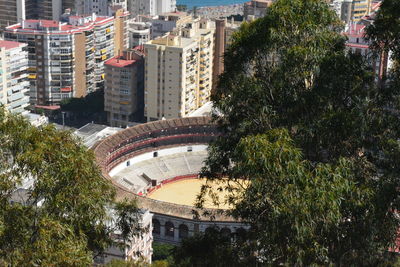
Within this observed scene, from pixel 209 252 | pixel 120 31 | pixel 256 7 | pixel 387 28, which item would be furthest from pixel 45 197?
pixel 256 7

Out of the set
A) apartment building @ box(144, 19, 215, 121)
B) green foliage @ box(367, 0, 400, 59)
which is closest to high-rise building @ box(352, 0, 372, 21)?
apartment building @ box(144, 19, 215, 121)

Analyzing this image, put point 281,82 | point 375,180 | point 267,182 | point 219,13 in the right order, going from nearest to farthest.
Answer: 1. point 267,182
2. point 375,180
3. point 281,82
4. point 219,13

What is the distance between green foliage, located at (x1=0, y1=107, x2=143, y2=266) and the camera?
490 inches

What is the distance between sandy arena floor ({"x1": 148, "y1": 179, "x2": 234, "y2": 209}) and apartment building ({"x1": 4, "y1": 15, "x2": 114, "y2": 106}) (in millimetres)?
16326

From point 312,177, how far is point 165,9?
71241 mm

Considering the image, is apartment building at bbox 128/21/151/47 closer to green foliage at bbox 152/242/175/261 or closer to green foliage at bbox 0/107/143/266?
green foliage at bbox 152/242/175/261

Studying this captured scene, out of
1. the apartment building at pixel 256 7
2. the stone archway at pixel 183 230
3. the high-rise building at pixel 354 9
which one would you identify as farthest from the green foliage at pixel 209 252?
the high-rise building at pixel 354 9

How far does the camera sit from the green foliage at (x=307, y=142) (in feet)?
41.6

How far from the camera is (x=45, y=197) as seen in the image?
13.0m

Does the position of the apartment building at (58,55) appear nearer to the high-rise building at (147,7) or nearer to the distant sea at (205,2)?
the high-rise building at (147,7)

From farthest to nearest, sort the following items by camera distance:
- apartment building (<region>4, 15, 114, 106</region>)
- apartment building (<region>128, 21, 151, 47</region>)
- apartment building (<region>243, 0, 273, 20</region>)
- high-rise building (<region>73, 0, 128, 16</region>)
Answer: apartment building (<region>243, 0, 273, 20</region>) → high-rise building (<region>73, 0, 128, 16</region>) → apartment building (<region>128, 21, 151, 47</region>) → apartment building (<region>4, 15, 114, 106</region>)

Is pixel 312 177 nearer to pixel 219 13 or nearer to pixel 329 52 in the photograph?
pixel 329 52

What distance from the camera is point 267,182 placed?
12742 millimetres

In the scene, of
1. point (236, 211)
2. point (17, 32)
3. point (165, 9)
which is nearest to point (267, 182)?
point (236, 211)
